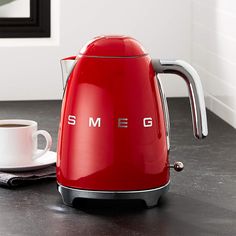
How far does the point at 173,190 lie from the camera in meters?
1.40

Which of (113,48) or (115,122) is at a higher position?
(113,48)

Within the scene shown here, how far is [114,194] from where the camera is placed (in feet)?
4.06

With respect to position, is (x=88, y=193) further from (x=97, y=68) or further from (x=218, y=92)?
(x=218, y=92)

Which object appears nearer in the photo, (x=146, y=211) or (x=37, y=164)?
(x=146, y=211)

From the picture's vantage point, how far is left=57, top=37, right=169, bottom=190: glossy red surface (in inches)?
48.0

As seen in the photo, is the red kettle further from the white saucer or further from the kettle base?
the white saucer

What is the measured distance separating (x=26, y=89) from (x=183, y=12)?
0.55 metres

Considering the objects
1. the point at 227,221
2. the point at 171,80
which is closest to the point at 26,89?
the point at 171,80

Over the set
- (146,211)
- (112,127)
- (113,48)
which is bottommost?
(146,211)

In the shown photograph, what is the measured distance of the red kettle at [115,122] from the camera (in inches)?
48.0

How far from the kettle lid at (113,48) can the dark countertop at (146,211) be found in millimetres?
233

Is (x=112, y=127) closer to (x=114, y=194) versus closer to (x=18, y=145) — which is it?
(x=114, y=194)

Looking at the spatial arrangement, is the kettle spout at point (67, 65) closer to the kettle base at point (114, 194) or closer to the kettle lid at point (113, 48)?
the kettle lid at point (113, 48)

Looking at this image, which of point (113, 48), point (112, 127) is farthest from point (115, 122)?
point (113, 48)
